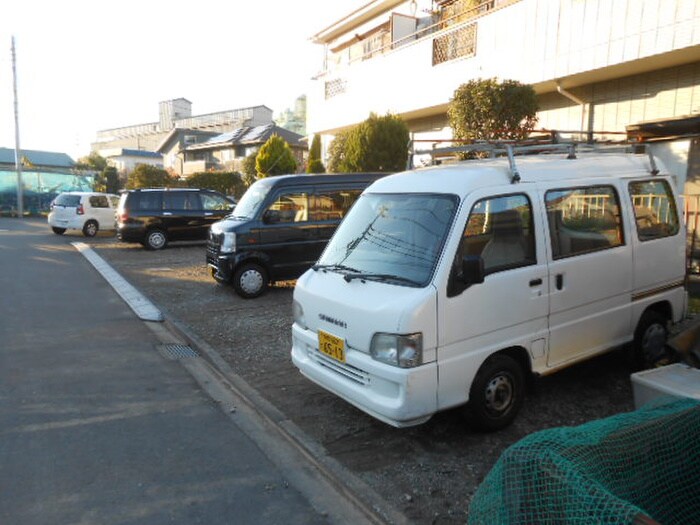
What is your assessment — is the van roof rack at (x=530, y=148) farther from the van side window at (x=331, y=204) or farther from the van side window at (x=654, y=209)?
the van side window at (x=331, y=204)

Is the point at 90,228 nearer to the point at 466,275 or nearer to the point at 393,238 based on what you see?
the point at 393,238

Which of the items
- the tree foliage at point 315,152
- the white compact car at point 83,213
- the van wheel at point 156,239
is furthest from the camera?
the tree foliage at point 315,152

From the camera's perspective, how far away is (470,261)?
339 cm

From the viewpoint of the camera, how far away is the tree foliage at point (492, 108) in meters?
9.52

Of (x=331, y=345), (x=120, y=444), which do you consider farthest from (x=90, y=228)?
(x=331, y=345)

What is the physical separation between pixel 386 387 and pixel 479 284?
39.4 inches

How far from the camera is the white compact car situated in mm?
17984

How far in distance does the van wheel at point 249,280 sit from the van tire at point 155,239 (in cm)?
730

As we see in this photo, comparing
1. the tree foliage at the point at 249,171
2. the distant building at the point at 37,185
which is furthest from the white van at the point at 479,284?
the distant building at the point at 37,185

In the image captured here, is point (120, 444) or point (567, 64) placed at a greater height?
point (567, 64)

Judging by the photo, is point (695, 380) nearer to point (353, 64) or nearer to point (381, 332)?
point (381, 332)

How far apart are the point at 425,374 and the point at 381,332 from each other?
1.34 ft

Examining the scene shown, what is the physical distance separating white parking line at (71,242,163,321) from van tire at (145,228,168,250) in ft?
4.89

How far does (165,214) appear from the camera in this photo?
14445 mm
